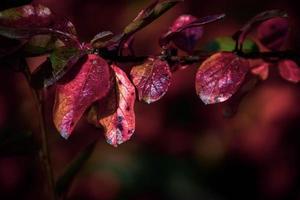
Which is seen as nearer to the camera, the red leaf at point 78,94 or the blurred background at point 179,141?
the red leaf at point 78,94

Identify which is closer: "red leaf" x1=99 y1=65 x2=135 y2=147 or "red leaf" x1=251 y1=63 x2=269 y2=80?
"red leaf" x1=99 y1=65 x2=135 y2=147

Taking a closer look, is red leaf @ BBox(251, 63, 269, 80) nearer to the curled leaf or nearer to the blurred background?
the curled leaf

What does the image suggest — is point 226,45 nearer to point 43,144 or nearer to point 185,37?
point 185,37

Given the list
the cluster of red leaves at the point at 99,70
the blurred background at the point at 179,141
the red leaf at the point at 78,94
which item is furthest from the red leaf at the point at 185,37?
the blurred background at the point at 179,141

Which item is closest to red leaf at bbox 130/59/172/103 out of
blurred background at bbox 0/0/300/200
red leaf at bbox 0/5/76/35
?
red leaf at bbox 0/5/76/35

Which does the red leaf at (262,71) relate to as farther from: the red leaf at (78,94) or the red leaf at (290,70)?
the red leaf at (78,94)
